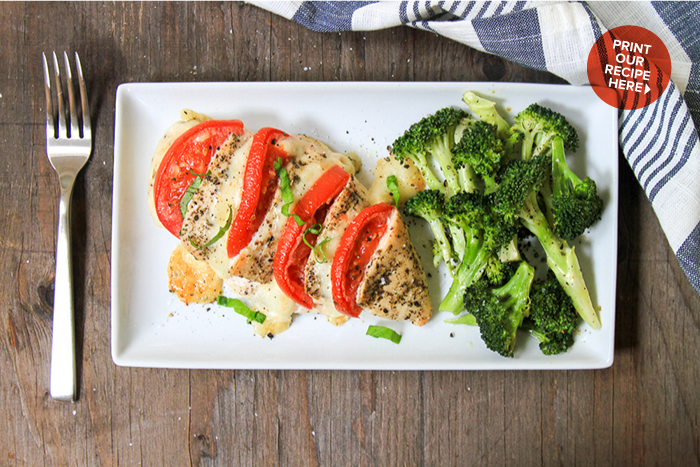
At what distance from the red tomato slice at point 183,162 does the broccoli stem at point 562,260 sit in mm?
1861

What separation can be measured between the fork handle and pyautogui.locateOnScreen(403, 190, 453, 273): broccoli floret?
228 centimetres

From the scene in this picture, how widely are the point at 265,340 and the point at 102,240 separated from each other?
1354 millimetres

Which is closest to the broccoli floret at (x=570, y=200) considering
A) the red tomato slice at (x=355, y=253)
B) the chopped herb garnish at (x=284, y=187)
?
the red tomato slice at (x=355, y=253)

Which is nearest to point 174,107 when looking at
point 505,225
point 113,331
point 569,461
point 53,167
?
point 53,167

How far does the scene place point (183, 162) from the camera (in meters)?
2.54

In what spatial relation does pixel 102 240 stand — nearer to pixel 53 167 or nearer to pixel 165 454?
pixel 53 167

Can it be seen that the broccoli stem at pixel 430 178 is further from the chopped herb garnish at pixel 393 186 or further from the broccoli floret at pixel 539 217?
the broccoli floret at pixel 539 217

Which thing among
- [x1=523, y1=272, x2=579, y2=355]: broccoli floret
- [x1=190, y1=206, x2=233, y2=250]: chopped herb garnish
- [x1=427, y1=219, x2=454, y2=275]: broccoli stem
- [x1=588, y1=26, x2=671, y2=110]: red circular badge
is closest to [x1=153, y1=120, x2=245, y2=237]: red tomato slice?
[x1=190, y1=206, x2=233, y2=250]: chopped herb garnish

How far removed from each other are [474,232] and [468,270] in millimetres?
244

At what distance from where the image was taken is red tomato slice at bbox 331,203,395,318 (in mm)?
2299

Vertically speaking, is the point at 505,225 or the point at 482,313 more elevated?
the point at 505,225

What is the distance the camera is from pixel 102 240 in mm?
2980

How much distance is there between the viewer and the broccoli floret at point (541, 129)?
2.55 metres

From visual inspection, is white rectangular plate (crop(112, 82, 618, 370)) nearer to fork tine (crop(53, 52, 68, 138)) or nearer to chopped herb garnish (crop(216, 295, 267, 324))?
chopped herb garnish (crop(216, 295, 267, 324))
